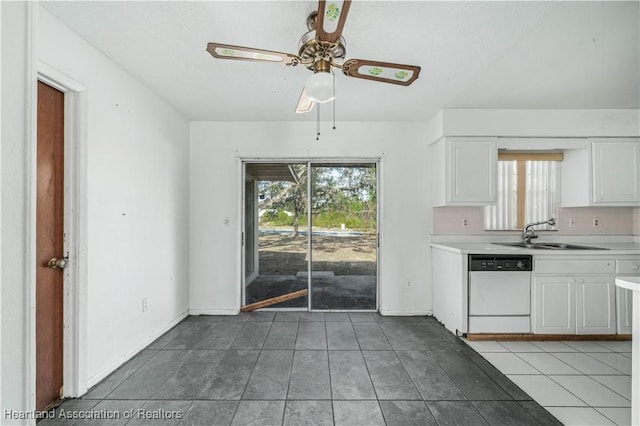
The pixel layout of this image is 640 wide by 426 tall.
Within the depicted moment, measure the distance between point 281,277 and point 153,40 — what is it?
110 inches

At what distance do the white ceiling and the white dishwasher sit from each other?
5.62ft

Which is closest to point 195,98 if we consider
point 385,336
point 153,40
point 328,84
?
point 153,40

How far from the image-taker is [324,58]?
1608mm

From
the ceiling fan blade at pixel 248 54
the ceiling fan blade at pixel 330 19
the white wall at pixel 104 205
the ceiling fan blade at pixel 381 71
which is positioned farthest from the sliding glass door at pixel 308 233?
the ceiling fan blade at pixel 330 19

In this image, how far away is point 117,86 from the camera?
229cm

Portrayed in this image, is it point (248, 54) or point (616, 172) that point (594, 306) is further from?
point (248, 54)

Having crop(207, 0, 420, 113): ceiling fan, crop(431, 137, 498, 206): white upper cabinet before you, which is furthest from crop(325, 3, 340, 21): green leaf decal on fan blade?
crop(431, 137, 498, 206): white upper cabinet

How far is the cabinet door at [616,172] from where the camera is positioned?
3148mm

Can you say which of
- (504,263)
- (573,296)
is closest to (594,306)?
(573,296)

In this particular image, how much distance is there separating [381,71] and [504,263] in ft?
7.43

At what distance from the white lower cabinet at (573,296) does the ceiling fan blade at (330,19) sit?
288cm

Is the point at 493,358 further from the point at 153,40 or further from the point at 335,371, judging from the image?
the point at 153,40

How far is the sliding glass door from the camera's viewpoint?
145 inches

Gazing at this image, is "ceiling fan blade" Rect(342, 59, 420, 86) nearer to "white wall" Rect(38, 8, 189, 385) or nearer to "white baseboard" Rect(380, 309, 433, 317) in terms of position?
"white wall" Rect(38, 8, 189, 385)
